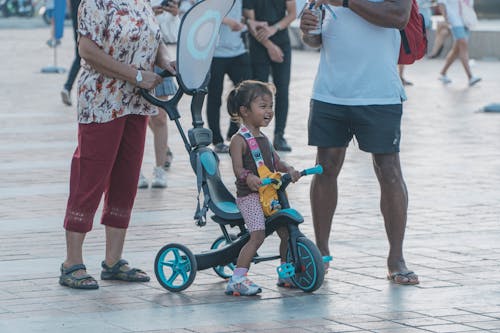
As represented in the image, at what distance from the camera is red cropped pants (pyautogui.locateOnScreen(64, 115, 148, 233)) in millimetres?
6695

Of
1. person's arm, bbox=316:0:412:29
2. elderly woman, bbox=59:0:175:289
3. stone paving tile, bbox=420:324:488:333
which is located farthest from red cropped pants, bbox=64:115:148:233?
stone paving tile, bbox=420:324:488:333

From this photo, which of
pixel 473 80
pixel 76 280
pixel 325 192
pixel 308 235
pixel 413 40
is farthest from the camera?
pixel 473 80

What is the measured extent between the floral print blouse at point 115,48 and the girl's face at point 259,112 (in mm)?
583

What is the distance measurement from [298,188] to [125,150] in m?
3.55

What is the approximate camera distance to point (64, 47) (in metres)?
30.0

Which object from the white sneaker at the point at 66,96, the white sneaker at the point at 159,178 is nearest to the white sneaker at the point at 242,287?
the white sneaker at the point at 159,178

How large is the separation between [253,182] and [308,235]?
1.87 metres

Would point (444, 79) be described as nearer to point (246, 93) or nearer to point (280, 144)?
point (280, 144)

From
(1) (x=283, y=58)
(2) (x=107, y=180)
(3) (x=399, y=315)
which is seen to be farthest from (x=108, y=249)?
(1) (x=283, y=58)

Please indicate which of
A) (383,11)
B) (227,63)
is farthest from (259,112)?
(227,63)

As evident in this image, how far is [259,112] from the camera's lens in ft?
21.6

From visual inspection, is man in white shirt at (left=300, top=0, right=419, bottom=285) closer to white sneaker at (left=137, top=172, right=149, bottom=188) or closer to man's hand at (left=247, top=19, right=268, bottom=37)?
white sneaker at (left=137, top=172, right=149, bottom=188)

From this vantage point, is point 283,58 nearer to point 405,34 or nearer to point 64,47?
point 405,34

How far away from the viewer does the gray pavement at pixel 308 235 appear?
234 inches
